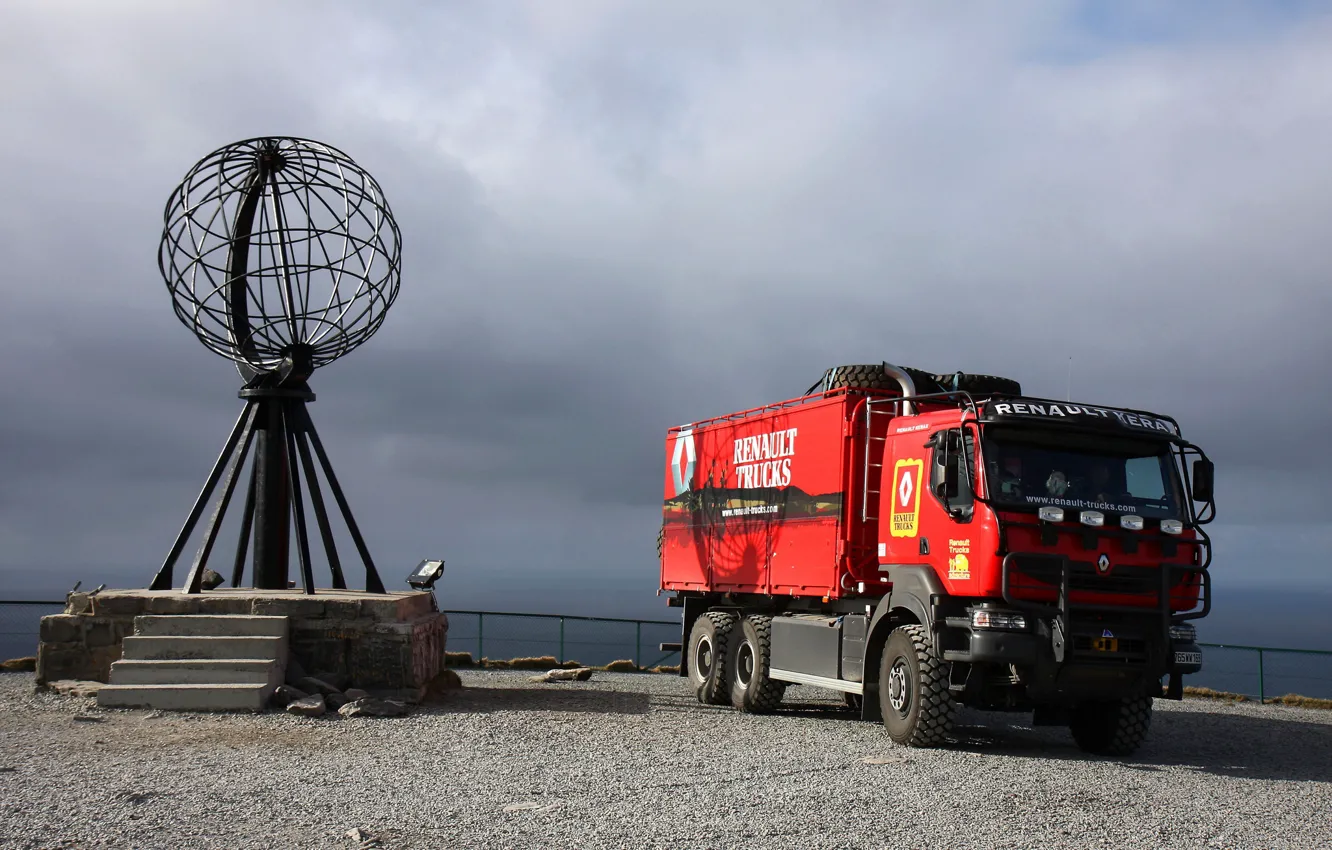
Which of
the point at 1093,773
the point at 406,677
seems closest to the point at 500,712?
the point at 406,677

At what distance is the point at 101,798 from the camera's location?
9328mm

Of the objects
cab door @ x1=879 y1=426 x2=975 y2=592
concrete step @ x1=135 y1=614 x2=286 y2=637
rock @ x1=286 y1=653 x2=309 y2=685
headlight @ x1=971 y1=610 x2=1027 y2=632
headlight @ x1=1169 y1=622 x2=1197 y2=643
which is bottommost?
rock @ x1=286 y1=653 x2=309 y2=685

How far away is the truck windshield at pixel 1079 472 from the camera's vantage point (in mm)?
12078

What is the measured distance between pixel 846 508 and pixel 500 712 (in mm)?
5142

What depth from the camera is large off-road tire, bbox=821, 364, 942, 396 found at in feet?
49.0

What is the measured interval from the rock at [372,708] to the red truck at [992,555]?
199 inches

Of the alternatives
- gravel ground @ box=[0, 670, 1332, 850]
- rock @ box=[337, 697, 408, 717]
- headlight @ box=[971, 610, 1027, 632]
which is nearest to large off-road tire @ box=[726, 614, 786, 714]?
gravel ground @ box=[0, 670, 1332, 850]

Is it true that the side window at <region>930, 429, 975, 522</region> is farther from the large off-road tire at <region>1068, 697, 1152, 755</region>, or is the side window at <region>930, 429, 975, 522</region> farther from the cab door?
the large off-road tire at <region>1068, 697, 1152, 755</region>

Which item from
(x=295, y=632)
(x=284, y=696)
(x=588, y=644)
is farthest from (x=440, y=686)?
(x=588, y=644)

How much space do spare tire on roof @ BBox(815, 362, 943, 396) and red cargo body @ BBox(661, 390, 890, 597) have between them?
277mm

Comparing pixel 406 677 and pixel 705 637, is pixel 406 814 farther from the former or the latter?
pixel 705 637

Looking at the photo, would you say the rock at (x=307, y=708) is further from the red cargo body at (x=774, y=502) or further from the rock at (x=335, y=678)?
the red cargo body at (x=774, y=502)

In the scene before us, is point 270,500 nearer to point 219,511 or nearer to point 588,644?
point 219,511

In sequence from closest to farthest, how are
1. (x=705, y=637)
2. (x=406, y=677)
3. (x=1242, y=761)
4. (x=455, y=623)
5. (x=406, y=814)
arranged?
(x=406, y=814) < (x=1242, y=761) < (x=406, y=677) < (x=705, y=637) < (x=455, y=623)
